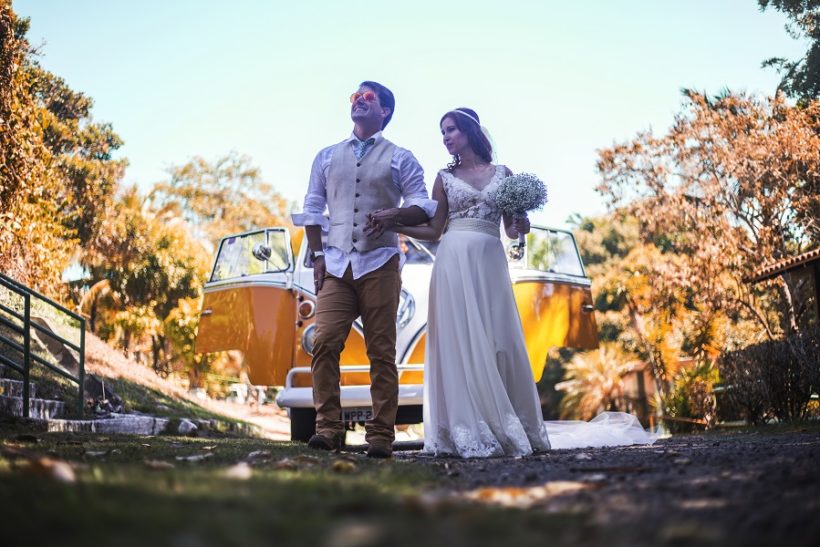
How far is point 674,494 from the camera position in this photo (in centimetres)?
304

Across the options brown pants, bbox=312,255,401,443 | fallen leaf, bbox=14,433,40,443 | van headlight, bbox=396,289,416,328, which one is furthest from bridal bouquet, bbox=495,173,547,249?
fallen leaf, bbox=14,433,40,443

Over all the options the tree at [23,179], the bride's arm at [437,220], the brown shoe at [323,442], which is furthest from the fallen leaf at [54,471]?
the tree at [23,179]

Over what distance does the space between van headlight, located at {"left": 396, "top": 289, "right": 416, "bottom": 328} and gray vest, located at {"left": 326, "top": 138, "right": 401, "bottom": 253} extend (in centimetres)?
254

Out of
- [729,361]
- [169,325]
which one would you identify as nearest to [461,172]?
[729,361]

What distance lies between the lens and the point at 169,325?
29766 mm

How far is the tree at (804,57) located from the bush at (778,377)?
7816mm

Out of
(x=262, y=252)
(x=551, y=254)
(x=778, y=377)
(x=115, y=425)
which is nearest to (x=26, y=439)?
(x=262, y=252)

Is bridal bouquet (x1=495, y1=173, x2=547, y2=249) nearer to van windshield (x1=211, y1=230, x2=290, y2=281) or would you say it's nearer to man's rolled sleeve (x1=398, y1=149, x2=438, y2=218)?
man's rolled sleeve (x1=398, y1=149, x2=438, y2=218)

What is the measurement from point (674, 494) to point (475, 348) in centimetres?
348

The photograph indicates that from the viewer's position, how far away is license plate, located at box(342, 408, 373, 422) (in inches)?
324

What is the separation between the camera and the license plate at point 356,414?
824 centimetres

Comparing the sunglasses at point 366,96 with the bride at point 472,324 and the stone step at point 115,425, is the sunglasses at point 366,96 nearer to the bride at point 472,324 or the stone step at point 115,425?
the bride at point 472,324

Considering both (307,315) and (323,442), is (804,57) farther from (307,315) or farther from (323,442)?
(323,442)

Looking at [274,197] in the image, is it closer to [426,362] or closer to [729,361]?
[729,361]
